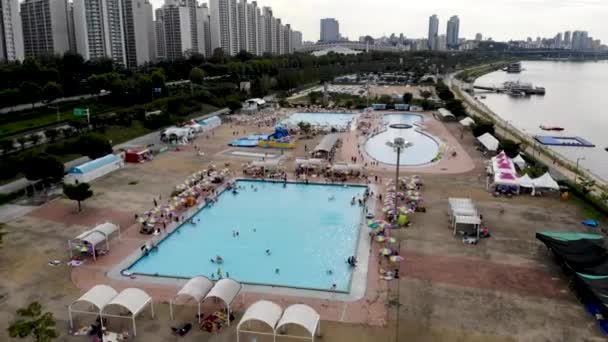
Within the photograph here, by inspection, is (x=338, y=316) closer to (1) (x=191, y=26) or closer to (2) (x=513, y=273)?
(2) (x=513, y=273)

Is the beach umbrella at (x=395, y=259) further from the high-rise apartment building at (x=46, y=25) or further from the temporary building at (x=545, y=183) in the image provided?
the high-rise apartment building at (x=46, y=25)

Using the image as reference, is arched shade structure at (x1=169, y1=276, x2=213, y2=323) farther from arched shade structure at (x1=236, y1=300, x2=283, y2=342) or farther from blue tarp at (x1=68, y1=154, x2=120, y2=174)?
blue tarp at (x1=68, y1=154, x2=120, y2=174)

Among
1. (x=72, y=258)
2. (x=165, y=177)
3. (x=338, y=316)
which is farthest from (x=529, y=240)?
(x=165, y=177)

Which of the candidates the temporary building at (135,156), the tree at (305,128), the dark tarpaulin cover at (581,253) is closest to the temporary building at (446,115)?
the tree at (305,128)

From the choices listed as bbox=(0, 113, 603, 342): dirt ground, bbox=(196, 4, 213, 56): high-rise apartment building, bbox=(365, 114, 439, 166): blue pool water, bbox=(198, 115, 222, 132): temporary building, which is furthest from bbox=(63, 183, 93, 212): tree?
bbox=(196, 4, 213, 56): high-rise apartment building

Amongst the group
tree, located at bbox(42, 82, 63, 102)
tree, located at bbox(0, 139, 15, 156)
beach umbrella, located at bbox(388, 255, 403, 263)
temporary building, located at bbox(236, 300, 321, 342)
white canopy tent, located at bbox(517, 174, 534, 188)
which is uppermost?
tree, located at bbox(42, 82, 63, 102)

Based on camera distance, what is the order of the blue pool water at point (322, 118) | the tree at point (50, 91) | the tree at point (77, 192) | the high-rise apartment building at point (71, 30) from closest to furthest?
1. the tree at point (77, 192)
2. the tree at point (50, 91)
3. the blue pool water at point (322, 118)
4. the high-rise apartment building at point (71, 30)
